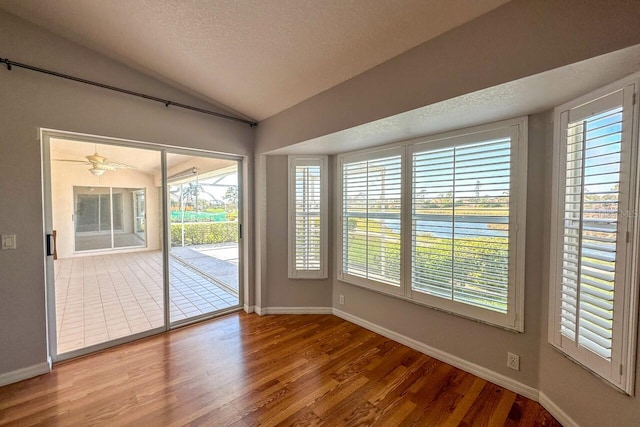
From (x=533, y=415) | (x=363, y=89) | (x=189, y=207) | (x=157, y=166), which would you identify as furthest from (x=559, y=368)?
(x=157, y=166)

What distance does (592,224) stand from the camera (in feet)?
5.00

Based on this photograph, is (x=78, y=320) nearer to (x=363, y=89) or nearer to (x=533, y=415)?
(x=363, y=89)

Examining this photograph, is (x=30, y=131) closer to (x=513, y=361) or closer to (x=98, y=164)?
(x=98, y=164)

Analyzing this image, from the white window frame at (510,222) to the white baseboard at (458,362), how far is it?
422mm

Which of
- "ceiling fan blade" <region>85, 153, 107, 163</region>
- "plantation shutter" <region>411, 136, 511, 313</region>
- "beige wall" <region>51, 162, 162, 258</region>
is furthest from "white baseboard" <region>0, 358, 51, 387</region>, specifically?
"plantation shutter" <region>411, 136, 511, 313</region>

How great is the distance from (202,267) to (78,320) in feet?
4.59

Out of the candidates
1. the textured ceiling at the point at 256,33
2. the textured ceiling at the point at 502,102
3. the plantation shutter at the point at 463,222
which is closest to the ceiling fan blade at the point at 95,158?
the textured ceiling at the point at 256,33

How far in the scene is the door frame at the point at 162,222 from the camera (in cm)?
229

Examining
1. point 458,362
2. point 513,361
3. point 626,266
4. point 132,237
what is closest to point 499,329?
point 513,361

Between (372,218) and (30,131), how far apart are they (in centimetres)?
324

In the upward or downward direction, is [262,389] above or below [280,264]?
below

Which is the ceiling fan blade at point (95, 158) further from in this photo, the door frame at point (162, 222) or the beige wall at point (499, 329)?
the beige wall at point (499, 329)

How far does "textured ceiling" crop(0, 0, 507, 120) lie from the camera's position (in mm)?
1595

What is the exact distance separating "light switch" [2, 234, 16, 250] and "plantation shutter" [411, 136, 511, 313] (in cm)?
351
